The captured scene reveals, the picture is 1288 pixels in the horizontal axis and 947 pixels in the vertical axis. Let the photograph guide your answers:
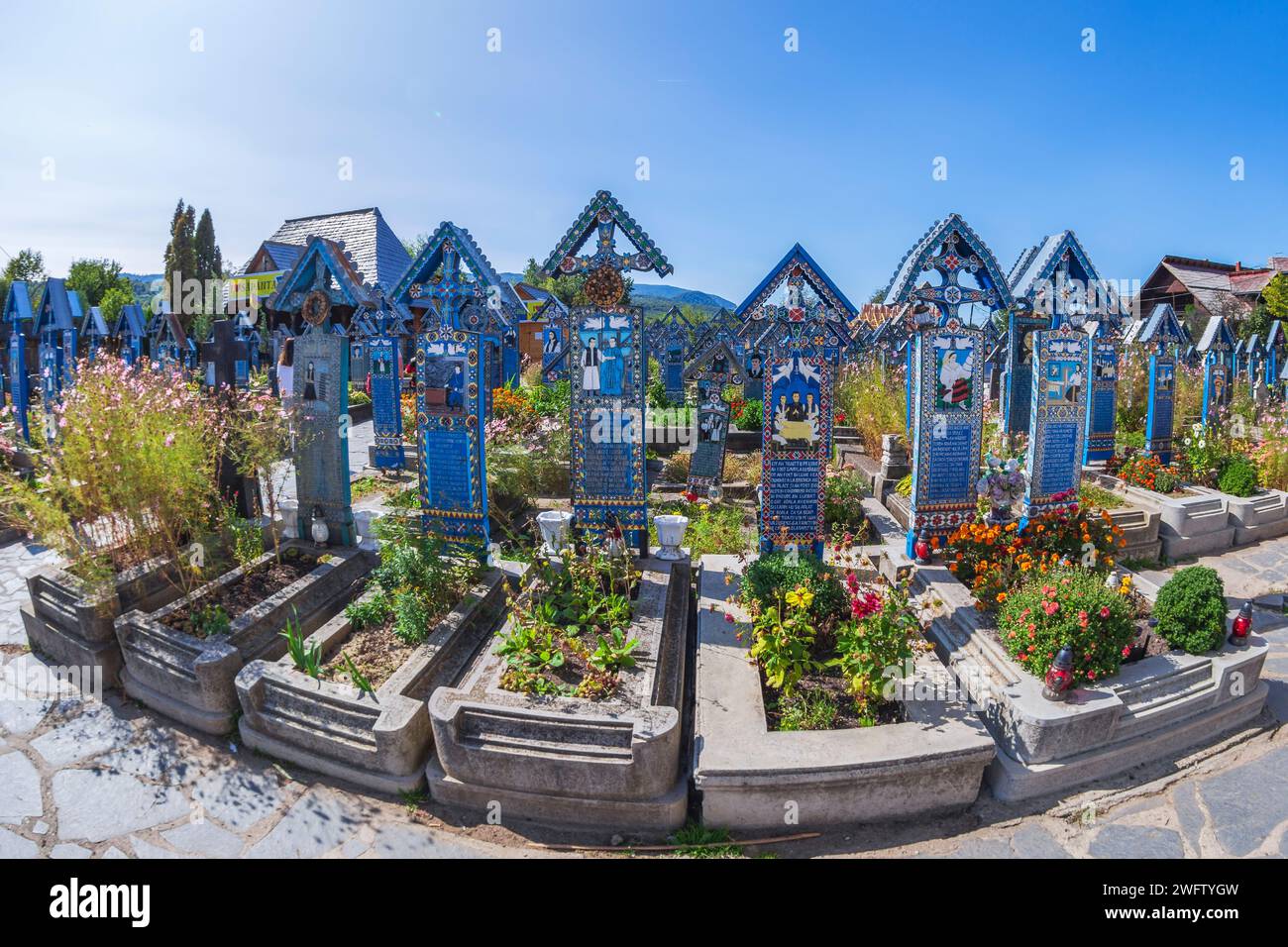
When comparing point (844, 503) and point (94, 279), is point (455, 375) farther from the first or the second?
point (94, 279)

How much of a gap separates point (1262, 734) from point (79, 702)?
364 inches

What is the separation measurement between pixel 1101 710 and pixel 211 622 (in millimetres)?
6736

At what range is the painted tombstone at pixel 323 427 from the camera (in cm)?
733

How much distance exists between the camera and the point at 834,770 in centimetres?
413

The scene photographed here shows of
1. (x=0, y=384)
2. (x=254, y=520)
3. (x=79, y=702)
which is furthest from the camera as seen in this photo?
(x=0, y=384)

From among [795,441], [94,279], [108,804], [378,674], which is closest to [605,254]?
[795,441]

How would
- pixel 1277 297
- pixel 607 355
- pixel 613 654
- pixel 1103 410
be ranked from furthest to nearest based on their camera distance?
1. pixel 1277 297
2. pixel 1103 410
3. pixel 607 355
4. pixel 613 654

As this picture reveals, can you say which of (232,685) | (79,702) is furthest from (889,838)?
(79,702)

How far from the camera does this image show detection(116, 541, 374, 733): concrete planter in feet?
17.0

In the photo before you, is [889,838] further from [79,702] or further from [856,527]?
[79,702]

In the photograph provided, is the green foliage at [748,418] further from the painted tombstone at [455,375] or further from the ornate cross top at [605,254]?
the painted tombstone at [455,375]

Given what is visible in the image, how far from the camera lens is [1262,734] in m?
5.18

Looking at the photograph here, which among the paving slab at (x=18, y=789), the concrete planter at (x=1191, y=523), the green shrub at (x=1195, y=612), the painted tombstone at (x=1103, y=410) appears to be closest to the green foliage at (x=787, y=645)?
the green shrub at (x=1195, y=612)

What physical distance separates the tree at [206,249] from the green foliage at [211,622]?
3785cm
